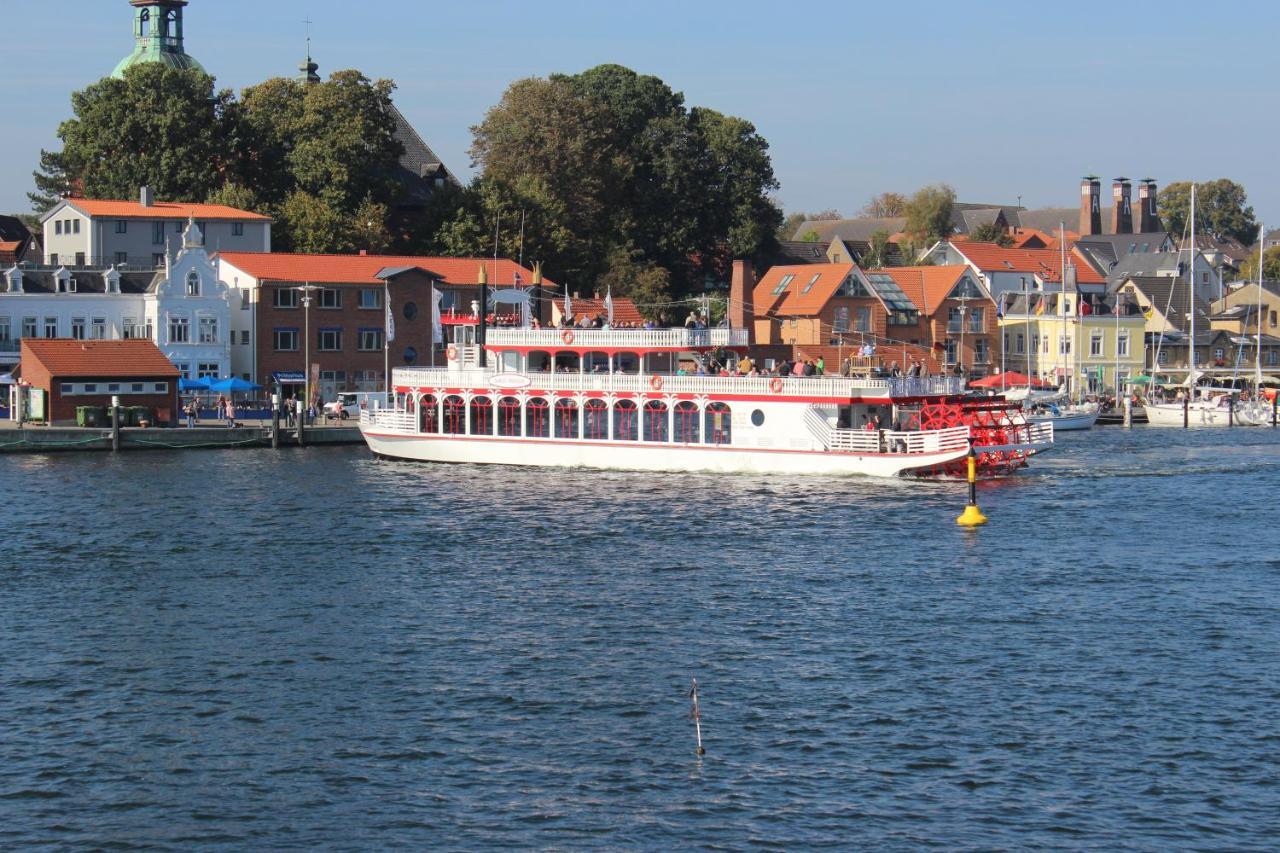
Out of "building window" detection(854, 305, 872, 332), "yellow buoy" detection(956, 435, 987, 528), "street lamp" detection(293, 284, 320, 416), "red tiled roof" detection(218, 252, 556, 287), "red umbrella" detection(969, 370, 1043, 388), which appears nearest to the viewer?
"yellow buoy" detection(956, 435, 987, 528)

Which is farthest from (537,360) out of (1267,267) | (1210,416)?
(1267,267)

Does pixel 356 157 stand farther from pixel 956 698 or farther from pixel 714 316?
pixel 956 698

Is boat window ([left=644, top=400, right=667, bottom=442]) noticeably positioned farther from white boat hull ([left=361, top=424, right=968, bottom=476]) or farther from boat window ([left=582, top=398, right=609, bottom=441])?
boat window ([left=582, top=398, right=609, bottom=441])

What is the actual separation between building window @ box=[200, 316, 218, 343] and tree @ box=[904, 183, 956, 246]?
320ft

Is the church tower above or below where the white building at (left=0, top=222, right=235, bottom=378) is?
above

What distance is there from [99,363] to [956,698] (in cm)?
5909

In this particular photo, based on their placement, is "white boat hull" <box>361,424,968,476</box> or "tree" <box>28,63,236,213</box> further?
"tree" <box>28,63,236,213</box>

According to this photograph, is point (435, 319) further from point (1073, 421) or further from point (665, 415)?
point (1073, 421)

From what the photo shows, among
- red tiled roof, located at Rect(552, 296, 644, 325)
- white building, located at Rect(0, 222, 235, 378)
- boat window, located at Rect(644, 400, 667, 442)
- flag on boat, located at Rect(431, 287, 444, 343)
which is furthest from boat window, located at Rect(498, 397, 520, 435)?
white building, located at Rect(0, 222, 235, 378)

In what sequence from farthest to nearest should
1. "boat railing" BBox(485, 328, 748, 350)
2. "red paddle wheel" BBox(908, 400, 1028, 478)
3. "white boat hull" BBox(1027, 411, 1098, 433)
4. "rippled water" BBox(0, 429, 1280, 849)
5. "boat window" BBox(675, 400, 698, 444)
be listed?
"white boat hull" BBox(1027, 411, 1098, 433) → "boat railing" BBox(485, 328, 748, 350) → "boat window" BBox(675, 400, 698, 444) → "red paddle wheel" BBox(908, 400, 1028, 478) → "rippled water" BBox(0, 429, 1280, 849)

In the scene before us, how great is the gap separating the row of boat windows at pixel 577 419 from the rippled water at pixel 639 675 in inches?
436

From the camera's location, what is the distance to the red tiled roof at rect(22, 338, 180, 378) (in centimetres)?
7875

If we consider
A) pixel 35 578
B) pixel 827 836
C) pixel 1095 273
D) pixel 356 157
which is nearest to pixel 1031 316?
pixel 1095 273

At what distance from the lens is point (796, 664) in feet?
109
